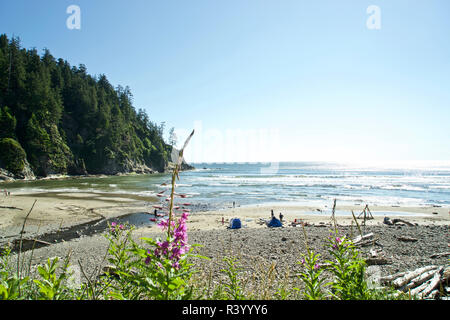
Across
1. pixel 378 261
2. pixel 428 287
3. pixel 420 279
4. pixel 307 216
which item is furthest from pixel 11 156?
pixel 428 287

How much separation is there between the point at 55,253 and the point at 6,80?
7920cm

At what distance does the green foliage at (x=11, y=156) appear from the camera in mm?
50844

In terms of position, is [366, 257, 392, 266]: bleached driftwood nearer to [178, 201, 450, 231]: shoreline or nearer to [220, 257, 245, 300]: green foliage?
[220, 257, 245, 300]: green foliage

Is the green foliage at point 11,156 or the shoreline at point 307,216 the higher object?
the green foliage at point 11,156

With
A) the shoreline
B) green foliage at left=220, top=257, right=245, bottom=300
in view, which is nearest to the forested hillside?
the shoreline

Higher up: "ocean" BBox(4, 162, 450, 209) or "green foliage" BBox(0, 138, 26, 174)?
"green foliage" BBox(0, 138, 26, 174)

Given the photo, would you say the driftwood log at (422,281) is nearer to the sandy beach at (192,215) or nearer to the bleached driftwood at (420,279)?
the bleached driftwood at (420,279)

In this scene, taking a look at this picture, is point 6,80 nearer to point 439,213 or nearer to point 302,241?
point 302,241

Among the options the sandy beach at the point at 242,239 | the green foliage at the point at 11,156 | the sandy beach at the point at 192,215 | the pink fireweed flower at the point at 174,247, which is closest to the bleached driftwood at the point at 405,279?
the sandy beach at the point at 242,239

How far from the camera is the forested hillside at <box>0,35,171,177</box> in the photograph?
5769 cm

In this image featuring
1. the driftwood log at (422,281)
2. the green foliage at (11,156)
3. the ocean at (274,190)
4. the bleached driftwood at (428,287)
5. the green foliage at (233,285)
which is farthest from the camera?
the green foliage at (11,156)

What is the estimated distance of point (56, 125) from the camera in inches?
2687

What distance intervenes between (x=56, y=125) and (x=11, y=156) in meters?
19.2

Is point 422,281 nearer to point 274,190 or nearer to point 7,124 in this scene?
point 274,190
